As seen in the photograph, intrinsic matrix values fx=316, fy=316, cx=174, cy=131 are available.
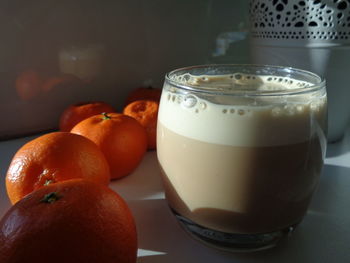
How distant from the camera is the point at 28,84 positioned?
680mm

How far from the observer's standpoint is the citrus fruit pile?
0.27 metres

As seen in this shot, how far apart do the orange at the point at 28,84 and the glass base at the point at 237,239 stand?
49 centimetres

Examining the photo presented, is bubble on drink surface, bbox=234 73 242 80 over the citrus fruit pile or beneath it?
over

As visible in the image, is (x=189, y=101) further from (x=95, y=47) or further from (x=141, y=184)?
(x=95, y=47)

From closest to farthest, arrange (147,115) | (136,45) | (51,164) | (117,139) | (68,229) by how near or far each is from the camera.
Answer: (68,229), (51,164), (117,139), (147,115), (136,45)

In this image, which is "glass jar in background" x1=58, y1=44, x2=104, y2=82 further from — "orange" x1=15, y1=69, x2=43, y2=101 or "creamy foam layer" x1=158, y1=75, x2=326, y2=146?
"creamy foam layer" x1=158, y1=75, x2=326, y2=146

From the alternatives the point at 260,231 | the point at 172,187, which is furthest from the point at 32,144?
the point at 260,231

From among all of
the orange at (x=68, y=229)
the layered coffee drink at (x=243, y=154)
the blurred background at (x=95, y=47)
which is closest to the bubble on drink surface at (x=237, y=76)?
the layered coffee drink at (x=243, y=154)

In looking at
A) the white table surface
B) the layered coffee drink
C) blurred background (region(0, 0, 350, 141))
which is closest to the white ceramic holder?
blurred background (region(0, 0, 350, 141))

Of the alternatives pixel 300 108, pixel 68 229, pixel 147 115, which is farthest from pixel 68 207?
pixel 147 115

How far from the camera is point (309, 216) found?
43cm

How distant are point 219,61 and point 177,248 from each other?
623mm

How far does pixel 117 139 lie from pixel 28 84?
299 mm

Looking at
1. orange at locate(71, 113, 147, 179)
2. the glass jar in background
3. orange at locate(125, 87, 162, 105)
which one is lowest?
orange at locate(71, 113, 147, 179)
